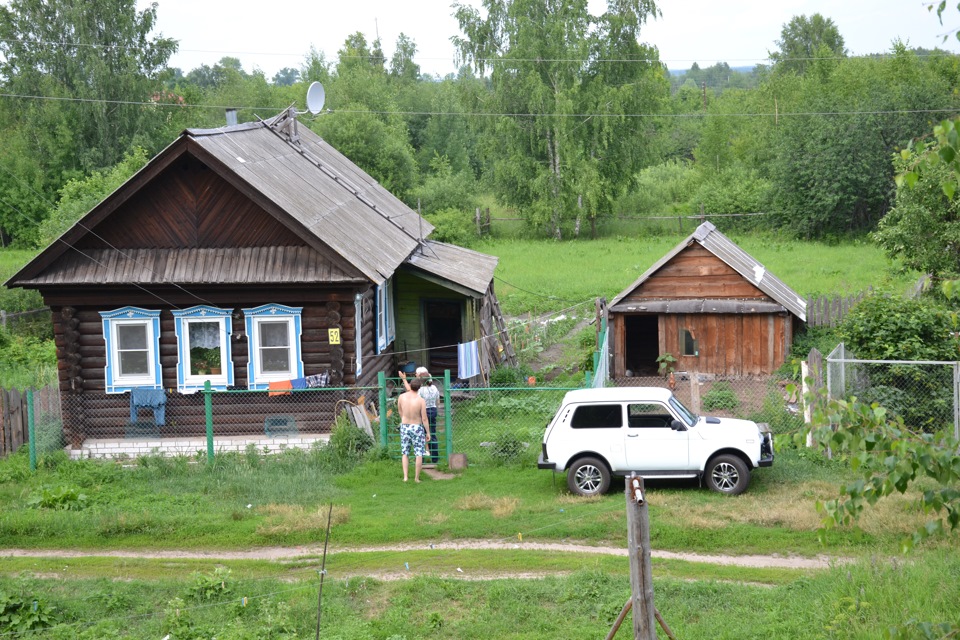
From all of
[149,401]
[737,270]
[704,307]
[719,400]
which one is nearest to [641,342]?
[704,307]

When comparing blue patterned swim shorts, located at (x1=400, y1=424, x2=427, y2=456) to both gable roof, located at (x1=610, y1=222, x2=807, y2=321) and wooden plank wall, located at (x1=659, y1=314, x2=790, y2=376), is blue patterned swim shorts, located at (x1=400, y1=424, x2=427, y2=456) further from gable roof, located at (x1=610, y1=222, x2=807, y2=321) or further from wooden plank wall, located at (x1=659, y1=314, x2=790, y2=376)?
wooden plank wall, located at (x1=659, y1=314, x2=790, y2=376)

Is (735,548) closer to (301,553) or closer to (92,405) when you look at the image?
(301,553)

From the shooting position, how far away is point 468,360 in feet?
70.4

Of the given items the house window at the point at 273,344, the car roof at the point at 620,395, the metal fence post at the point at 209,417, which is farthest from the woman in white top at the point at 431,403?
the metal fence post at the point at 209,417

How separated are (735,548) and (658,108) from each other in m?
40.1

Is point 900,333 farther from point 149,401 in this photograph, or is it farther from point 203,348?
point 149,401

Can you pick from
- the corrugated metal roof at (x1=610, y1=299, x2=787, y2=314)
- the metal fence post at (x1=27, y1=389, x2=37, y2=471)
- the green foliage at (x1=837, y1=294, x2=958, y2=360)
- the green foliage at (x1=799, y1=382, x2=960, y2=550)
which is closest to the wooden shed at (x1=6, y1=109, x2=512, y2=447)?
the metal fence post at (x1=27, y1=389, x2=37, y2=471)

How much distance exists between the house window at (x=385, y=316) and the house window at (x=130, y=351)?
4727mm

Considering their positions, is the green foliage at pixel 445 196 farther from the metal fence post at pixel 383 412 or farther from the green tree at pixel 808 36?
the green tree at pixel 808 36

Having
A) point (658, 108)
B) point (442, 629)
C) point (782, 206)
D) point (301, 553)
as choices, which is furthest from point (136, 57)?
point (442, 629)

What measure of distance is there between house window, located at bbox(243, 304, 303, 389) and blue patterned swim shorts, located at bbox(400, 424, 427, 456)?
3231 mm

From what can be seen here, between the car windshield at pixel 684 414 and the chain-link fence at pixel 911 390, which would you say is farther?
the chain-link fence at pixel 911 390

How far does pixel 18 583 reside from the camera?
1150 cm

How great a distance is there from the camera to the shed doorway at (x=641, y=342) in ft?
87.6
